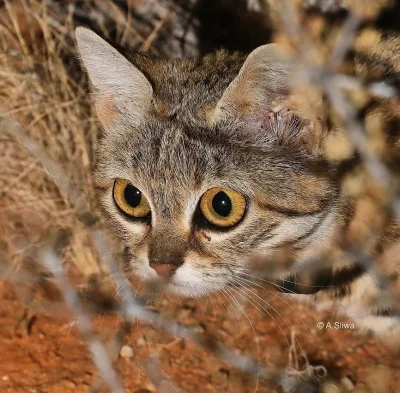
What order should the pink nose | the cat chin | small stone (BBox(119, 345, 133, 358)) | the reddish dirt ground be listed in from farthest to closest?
small stone (BBox(119, 345, 133, 358)) → the reddish dirt ground → the cat chin → the pink nose

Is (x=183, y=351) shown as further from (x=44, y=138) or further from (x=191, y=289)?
(x=44, y=138)

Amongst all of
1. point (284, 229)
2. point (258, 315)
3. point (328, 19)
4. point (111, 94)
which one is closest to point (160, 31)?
point (328, 19)

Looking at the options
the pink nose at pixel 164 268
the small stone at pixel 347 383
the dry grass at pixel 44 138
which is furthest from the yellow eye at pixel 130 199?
the small stone at pixel 347 383

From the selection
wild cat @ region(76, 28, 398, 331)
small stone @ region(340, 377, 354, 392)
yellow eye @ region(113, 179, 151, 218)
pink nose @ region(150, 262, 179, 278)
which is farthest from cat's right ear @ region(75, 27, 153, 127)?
small stone @ region(340, 377, 354, 392)

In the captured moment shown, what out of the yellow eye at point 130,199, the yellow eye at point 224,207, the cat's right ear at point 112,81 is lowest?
the yellow eye at point 130,199

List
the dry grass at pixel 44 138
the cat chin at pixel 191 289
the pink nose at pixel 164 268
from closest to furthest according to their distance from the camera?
the pink nose at pixel 164 268 → the cat chin at pixel 191 289 → the dry grass at pixel 44 138

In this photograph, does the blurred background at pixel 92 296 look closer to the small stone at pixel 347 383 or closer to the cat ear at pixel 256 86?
the small stone at pixel 347 383

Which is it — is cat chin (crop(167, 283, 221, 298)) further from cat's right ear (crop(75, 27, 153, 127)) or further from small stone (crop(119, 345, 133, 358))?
small stone (crop(119, 345, 133, 358))

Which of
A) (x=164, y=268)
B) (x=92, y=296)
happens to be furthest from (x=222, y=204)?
(x=92, y=296)
